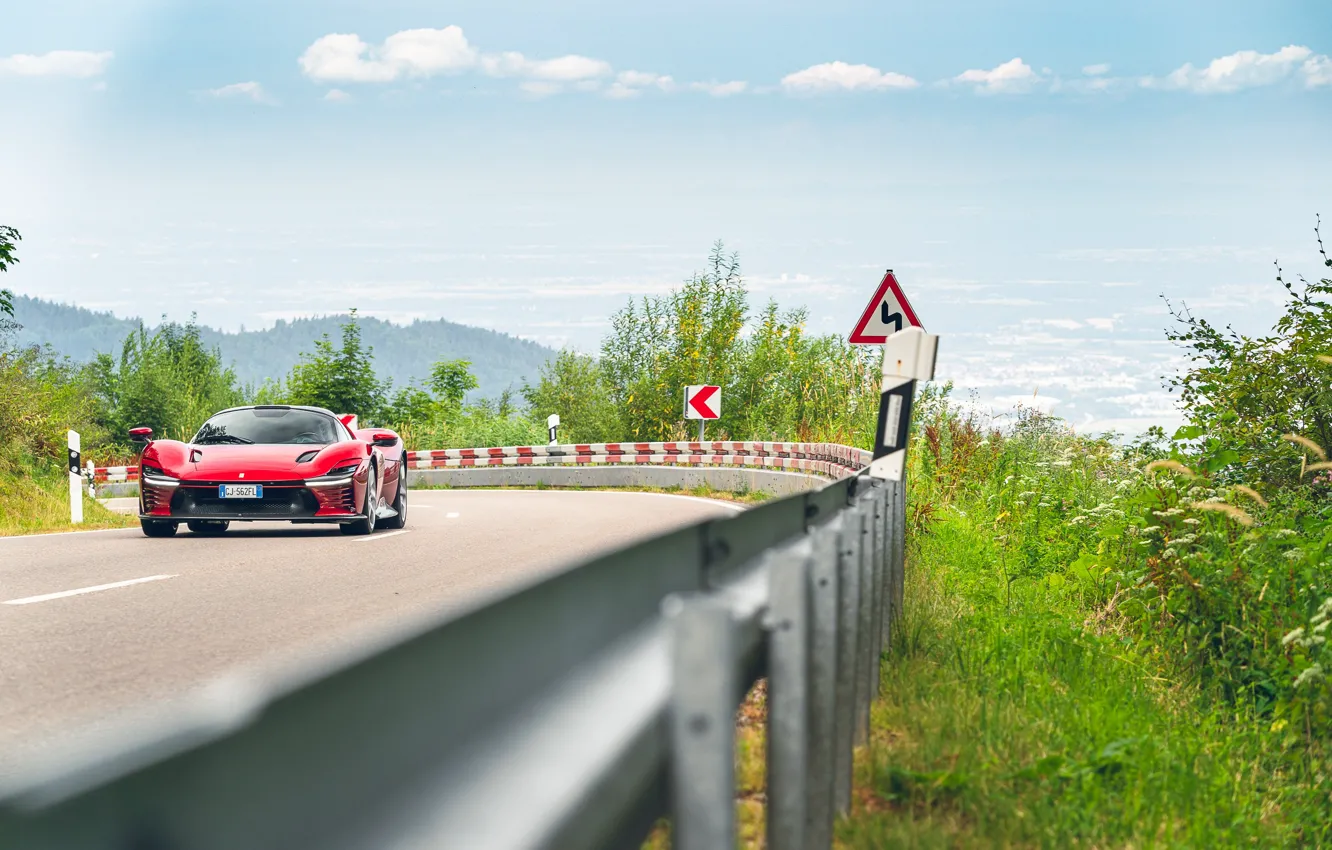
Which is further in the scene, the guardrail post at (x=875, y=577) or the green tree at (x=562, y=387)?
the green tree at (x=562, y=387)

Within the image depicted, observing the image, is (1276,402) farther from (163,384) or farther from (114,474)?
(163,384)

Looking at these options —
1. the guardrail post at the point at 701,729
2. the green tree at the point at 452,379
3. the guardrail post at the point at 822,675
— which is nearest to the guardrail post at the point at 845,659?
the guardrail post at the point at 822,675

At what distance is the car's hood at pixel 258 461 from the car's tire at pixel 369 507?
1.87ft

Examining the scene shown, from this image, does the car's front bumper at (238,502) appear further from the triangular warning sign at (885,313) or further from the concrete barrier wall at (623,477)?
the concrete barrier wall at (623,477)

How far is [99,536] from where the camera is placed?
15.3 meters

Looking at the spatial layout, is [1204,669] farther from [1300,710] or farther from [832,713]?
[832,713]

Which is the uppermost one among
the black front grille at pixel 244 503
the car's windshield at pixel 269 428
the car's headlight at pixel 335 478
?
the car's windshield at pixel 269 428

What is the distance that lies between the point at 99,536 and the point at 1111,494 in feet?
34.9

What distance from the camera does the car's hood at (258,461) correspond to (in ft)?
46.6

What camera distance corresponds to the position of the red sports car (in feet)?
46.6

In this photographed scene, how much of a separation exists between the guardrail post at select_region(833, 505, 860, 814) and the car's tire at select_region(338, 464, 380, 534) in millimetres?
11425

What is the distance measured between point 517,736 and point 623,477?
3303 centimetres

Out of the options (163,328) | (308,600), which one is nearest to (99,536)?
(308,600)

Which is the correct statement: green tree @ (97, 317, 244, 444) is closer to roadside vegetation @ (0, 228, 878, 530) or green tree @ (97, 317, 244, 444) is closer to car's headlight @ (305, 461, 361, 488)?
roadside vegetation @ (0, 228, 878, 530)
